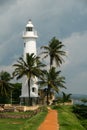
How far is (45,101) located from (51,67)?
19.7ft

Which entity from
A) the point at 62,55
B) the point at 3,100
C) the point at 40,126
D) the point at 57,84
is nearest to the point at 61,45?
the point at 62,55

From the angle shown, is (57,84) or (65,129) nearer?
(65,129)

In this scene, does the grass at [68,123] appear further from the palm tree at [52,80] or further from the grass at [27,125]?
the palm tree at [52,80]

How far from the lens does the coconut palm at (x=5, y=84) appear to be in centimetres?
7738

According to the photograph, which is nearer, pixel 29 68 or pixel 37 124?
pixel 37 124

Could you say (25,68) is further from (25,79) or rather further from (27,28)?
A: (27,28)

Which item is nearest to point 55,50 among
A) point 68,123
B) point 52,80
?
point 52,80

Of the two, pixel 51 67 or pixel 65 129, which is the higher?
pixel 51 67

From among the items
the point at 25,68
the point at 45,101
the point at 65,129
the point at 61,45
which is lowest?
the point at 65,129

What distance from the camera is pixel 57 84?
7319 centimetres

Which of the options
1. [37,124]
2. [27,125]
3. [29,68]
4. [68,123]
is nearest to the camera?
[27,125]

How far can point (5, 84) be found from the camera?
77750 mm

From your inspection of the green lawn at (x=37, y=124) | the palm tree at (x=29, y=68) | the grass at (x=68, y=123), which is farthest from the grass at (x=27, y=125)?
the palm tree at (x=29, y=68)

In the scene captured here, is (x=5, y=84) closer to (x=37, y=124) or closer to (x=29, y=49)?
(x=29, y=49)
